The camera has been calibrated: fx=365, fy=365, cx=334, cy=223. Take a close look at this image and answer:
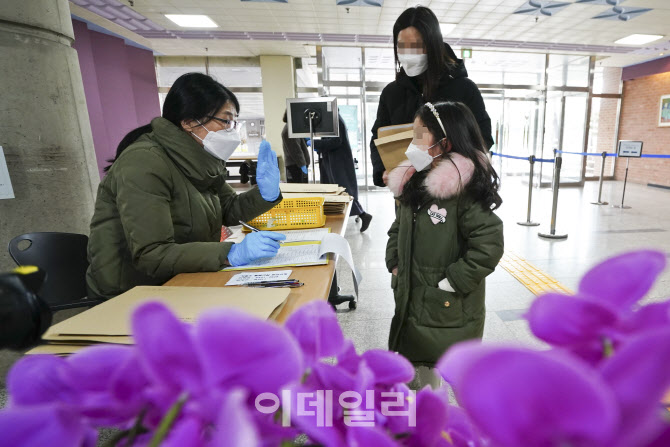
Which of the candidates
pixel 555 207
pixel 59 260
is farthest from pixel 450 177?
pixel 555 207

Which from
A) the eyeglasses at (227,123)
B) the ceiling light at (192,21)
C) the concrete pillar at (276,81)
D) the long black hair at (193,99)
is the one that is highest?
the ceiling light at (192,21)

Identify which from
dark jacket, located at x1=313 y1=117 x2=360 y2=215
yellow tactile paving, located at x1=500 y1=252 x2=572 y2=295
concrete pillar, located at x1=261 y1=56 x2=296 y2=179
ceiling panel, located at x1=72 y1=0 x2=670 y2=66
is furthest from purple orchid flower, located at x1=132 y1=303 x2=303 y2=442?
concrete pillar, located at x1=261 y1=56 x2=296 y2=179

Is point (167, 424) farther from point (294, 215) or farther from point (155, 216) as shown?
point (294, 215)

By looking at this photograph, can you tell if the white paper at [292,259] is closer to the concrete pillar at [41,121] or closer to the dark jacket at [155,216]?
the dark jacket at [155,216]

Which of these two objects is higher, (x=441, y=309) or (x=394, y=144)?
(x=394, y=144)

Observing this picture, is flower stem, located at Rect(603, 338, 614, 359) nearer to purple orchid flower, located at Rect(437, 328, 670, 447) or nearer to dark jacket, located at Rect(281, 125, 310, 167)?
purple orchid flower, located at Rect(437, 328, 670, 447)

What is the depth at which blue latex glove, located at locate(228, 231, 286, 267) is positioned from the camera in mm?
1188

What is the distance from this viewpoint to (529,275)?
2910mm

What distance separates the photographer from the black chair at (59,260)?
1.34m

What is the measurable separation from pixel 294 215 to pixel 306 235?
203mm

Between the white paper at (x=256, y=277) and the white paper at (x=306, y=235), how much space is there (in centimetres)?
39

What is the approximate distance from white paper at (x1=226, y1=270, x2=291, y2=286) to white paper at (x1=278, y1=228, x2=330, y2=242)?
0.39 meters

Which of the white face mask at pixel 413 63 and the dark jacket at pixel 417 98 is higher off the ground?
the white face mask at pixel 413 63

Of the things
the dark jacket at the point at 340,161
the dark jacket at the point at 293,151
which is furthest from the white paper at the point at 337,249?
the dark jacket at the point at 293,151
